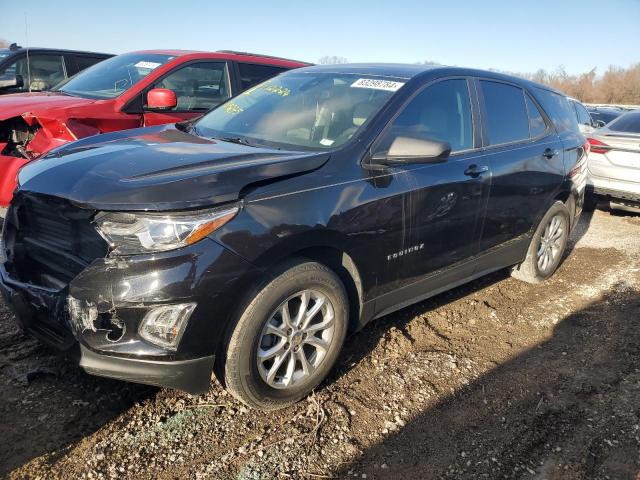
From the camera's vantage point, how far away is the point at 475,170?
3635mm

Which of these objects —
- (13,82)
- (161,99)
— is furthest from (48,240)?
(13,82)

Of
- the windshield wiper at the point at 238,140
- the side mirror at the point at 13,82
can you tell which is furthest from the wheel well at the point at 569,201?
the side mirror at the point at 13,82

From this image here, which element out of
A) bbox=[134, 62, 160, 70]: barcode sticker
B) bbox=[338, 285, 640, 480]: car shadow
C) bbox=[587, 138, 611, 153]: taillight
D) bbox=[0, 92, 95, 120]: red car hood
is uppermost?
bbox=[134, 62, 160, 70]: barcode sticker

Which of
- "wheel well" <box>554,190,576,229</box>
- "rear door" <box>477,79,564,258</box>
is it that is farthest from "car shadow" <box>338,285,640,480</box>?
"wheel well" <box>554,190,576,229</box>

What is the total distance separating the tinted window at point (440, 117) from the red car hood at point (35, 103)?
321 cm

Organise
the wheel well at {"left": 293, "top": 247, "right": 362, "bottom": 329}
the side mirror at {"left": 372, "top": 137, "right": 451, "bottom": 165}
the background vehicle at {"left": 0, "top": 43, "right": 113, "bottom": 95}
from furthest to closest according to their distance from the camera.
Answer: the background vehicle at {"left": 0, "top": 43, "right": 113, "bottom": 95} → the side mirror at {"left": 372, "top": 137, "right": 451, "bottom": 165} → the wheel well at {"left": 293, "top": 247, "right": 362, "bottom": 329}

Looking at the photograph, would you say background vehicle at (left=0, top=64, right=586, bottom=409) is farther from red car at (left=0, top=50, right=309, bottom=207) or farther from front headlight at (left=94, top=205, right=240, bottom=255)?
red car at (left=0, top=50, right=309, bottom=207)

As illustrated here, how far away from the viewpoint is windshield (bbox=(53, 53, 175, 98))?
5570 mm

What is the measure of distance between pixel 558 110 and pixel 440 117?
6.60ft

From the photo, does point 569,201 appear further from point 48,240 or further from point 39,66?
point 39,66

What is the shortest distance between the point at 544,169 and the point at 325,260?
8.15 feet

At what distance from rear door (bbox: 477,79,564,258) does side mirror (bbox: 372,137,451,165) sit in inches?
38.3

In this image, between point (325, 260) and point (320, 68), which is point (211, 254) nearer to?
point (325, 260)

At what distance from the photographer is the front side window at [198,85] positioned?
5.68 metres
